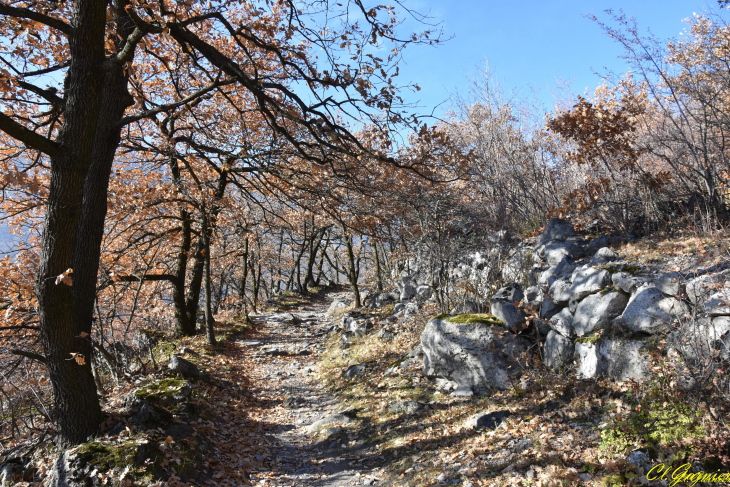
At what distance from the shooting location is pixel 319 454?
595 cm

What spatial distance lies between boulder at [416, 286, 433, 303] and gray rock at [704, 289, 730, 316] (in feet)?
25.2

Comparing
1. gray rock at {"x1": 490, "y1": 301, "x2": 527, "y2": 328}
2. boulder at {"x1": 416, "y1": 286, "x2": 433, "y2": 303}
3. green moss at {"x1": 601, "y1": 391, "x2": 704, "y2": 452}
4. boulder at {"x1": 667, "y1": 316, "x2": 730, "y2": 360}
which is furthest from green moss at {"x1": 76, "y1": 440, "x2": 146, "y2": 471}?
boulder at {"x1": 416, "y1": 286, "x2": 433, "y2": 303}

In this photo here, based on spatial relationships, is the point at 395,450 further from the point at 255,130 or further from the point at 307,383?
the point at 255,130

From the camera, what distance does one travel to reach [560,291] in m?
6.56

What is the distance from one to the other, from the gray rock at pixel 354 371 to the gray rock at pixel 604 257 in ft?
17.2

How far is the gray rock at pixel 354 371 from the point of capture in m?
8.93

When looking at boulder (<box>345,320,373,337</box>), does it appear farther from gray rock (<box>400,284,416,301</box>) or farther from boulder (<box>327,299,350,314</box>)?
boulder (<box>327,299,350,314</box>)

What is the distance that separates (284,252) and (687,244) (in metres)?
25.7

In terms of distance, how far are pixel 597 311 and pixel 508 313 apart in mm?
1415

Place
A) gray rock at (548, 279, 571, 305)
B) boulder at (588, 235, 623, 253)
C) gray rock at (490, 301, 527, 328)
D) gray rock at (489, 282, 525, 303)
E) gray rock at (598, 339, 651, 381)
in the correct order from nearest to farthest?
gray rock at (598, 339, 651, 381) → gray rock at (548, 279, 571, 305) → gray rock at (490, 301, 527, 328) → gray rock at (489, 282, 525, 303) → boulder at (588, 235, 623, 253)

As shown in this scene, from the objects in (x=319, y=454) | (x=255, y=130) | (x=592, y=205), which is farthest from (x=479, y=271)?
(x=255, y=130)

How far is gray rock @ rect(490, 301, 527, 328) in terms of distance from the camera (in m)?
6.63

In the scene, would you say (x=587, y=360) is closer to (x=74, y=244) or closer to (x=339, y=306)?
(x=74, y=244)

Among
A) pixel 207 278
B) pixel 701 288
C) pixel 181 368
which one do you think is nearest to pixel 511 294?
pixel 701 288
